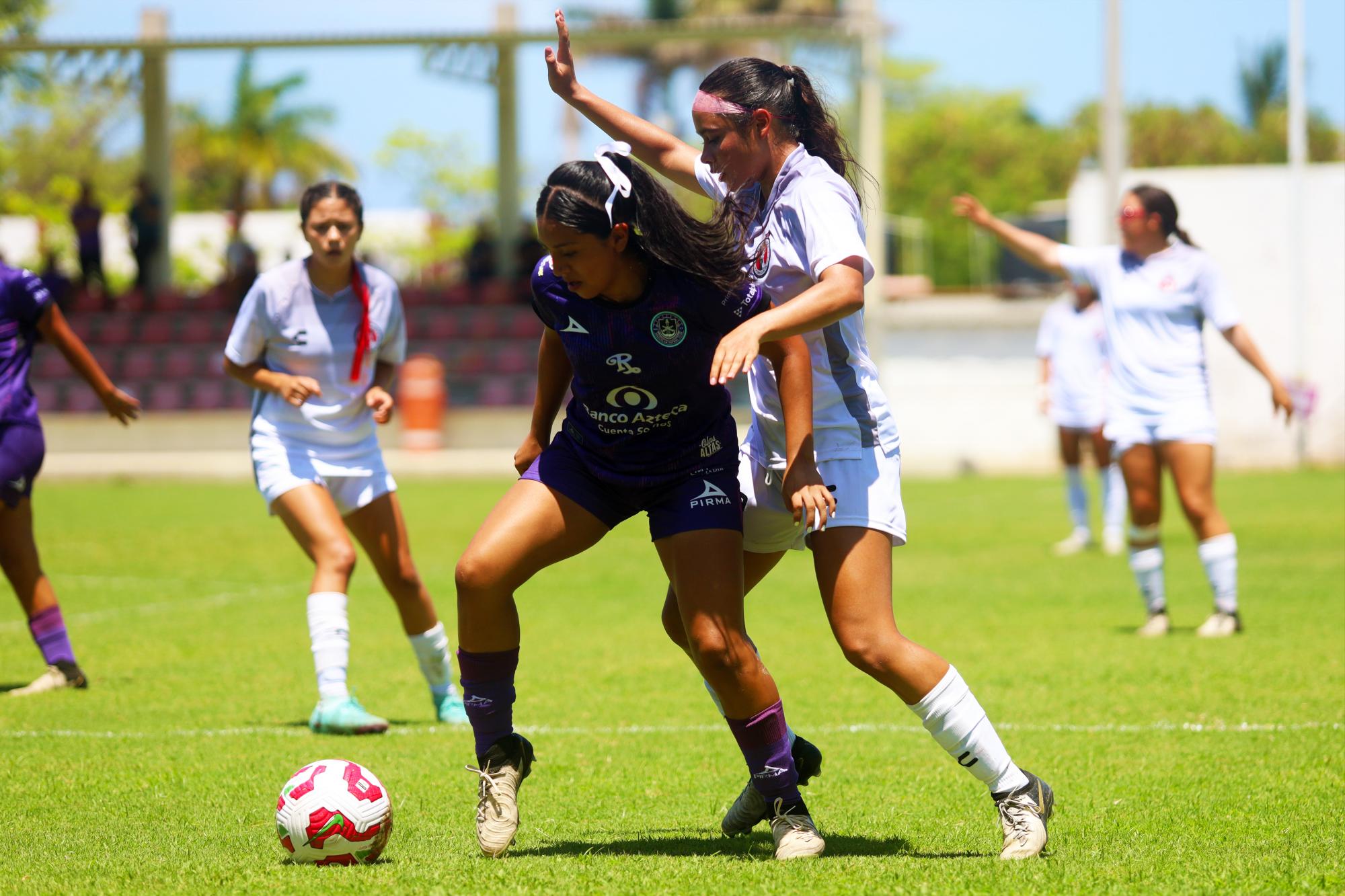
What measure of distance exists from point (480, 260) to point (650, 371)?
3011cm

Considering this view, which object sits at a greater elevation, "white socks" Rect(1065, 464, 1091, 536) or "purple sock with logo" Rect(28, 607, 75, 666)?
"purple sock with logo" Rect(28, 607, 75, 666)

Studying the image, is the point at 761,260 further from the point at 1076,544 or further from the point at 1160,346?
the point at 1076,544

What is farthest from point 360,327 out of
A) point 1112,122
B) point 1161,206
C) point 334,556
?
point 1112,122

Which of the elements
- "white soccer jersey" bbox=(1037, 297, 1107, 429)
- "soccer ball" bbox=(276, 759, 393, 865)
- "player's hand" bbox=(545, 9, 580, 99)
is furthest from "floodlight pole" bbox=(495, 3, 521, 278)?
"soccer ball" bbox=(276, 759, 393, 865)

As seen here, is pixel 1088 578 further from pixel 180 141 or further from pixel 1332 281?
pixel 180 141

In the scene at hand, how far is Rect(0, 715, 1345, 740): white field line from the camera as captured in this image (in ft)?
21.4

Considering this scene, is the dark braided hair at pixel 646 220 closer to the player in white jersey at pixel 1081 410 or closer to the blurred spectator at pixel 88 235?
the player in white jersey at pixel 1081 410

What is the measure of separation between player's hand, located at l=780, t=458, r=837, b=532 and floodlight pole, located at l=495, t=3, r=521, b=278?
100ft

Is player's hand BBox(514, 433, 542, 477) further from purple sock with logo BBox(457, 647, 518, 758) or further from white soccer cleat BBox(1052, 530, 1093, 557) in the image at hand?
white soccer cleat BBox(1052, 530, 1093, 557)

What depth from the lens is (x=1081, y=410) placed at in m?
14.8

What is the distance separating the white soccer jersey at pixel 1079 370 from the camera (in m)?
14.8

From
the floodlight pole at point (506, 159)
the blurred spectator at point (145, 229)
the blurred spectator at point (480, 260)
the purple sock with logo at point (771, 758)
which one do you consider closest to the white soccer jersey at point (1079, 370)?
the purple sock with logo at point (771, 758)

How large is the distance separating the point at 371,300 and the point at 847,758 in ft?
10.0

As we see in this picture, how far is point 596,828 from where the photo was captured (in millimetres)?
5016
